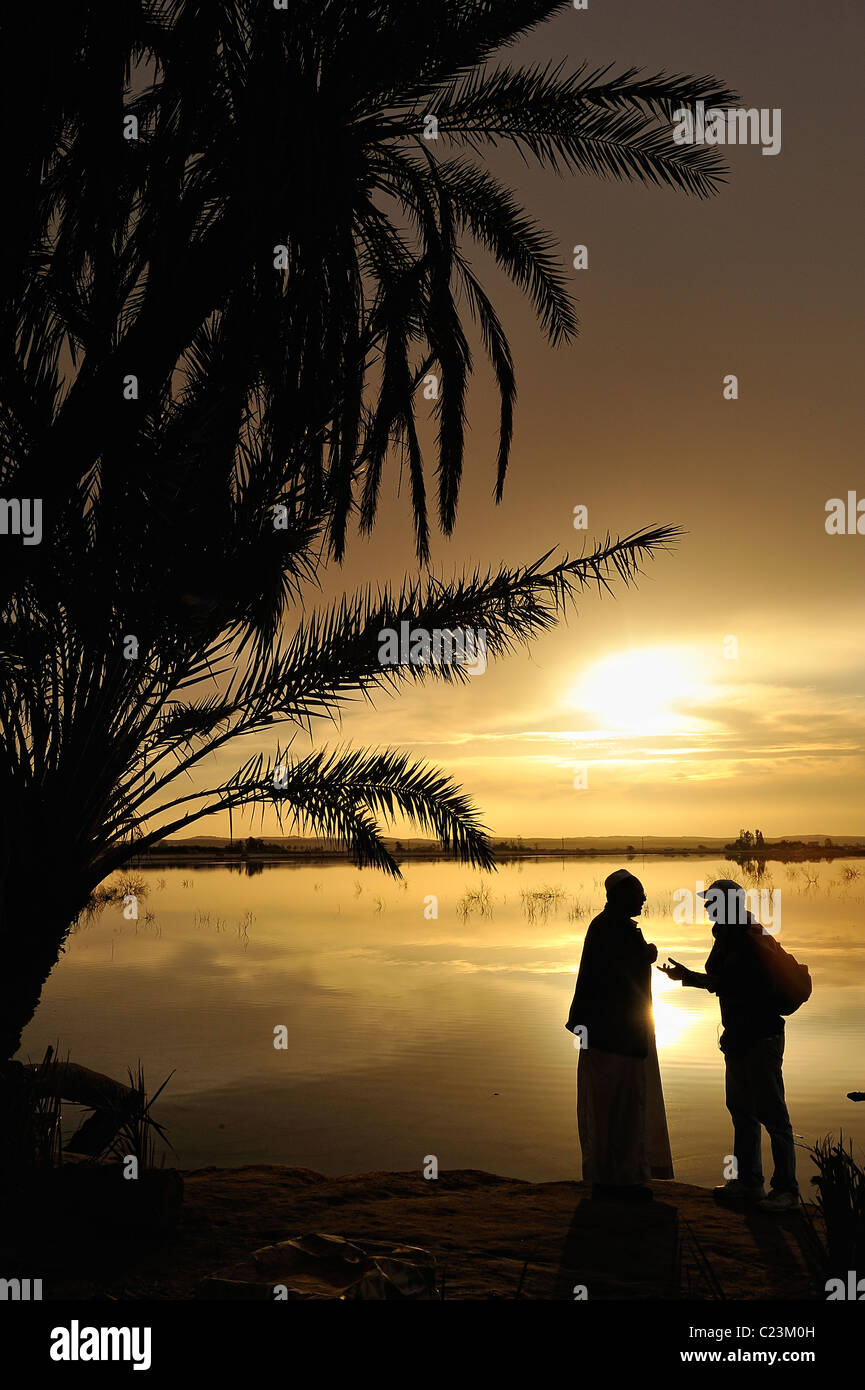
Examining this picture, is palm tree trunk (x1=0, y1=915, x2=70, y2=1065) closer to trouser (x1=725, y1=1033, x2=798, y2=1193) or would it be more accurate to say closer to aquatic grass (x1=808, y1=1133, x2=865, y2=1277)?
trouser (x1=725, y1=1033, x2=798, y2=1193)

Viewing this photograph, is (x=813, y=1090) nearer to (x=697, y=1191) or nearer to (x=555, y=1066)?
→ (x=555, y=1066)

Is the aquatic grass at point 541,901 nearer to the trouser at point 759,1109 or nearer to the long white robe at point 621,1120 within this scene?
the long white robe at point 621,1120

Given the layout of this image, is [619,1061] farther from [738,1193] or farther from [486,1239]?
[486,1239]

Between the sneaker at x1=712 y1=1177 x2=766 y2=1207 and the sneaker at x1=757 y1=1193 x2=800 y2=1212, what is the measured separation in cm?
10

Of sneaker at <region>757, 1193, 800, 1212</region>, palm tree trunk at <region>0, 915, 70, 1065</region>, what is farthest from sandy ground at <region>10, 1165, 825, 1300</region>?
palm tree trunk at <region>0, 915, 70, 1065</region>

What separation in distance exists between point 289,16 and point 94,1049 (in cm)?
1013

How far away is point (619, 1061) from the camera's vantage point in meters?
7.00

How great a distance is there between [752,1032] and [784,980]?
1.26ft

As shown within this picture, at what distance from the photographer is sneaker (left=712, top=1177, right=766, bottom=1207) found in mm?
6605

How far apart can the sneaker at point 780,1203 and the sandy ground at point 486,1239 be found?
2.1 inches

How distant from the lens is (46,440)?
5586 mm

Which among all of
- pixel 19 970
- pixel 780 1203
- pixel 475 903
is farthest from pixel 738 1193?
pixel 475 903
